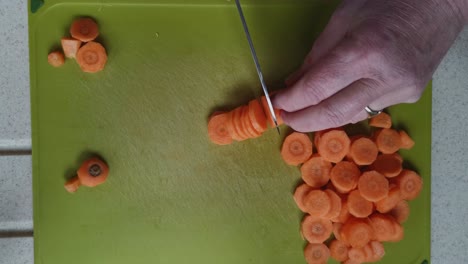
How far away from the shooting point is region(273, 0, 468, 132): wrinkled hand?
51.3 inches

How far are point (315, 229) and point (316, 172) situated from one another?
0.23 m

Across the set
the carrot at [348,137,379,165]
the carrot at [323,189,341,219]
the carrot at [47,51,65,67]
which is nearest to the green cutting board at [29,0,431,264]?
the carrot at [47,51,65,67]

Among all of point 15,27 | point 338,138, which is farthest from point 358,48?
point 15,27

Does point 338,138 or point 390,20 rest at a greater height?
point 390,20

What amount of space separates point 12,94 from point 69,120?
0.26 metres

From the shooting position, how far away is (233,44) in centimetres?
175

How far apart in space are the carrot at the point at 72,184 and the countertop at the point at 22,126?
0.20 metres

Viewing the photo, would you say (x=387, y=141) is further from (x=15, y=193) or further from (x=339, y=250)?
(x=15, y=193)

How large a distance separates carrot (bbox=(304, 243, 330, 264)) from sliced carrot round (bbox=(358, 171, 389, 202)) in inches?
10.9

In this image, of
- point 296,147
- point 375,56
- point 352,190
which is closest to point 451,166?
point 352,190

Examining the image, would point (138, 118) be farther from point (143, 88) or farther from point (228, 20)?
point (228, 20)

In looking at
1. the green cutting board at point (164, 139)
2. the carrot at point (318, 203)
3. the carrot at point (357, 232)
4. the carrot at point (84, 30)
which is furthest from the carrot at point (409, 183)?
the carrot at point (84, 30)

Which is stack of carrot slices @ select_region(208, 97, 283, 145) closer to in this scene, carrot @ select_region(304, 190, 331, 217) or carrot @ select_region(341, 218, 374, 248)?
Result: carrot @ select_region(304, 190, 331, 217)

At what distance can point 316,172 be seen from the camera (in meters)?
1.77
